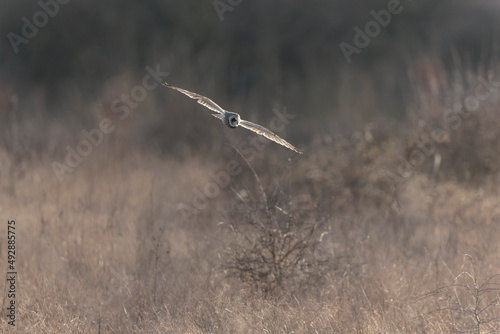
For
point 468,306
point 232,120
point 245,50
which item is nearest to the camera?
point 232,120

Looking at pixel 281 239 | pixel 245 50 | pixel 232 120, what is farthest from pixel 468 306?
pixel 245 50

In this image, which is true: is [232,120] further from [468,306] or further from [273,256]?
[468,306]

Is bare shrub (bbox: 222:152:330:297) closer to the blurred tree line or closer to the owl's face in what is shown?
the owl's face

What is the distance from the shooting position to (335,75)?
17.2 meters

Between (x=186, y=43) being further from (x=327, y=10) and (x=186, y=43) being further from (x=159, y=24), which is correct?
(x=327, y=10)

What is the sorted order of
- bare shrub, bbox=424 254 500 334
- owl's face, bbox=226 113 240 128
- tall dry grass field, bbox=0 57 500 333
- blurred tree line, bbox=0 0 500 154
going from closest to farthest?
owl's face, bbox=226 113 240 128, bare shrub, bbox=424 254 500 334, tall dry grass field, bbox=0 57 500 333, blurred tree line, bbox=0 0 500 154

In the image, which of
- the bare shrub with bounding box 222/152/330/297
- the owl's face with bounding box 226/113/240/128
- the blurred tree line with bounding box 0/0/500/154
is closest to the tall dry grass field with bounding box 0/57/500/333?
the bare shrub with bounding box 222/152/330/297

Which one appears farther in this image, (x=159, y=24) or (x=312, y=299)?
(x=159, y=24)

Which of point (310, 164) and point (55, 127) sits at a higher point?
point (310, 164)

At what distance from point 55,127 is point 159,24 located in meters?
4.69

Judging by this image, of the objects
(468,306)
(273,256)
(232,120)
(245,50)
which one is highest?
(232,120)

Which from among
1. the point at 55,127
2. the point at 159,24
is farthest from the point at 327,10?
the point at 55,127

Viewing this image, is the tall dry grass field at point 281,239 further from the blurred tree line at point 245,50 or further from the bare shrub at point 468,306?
the blurred tree line at point 245,50

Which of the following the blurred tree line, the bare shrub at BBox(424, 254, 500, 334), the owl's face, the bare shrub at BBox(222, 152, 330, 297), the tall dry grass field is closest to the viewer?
the owl's face
